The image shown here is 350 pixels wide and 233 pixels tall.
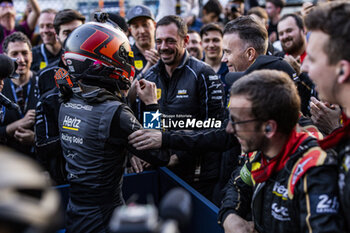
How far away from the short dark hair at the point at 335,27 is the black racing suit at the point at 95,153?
1329 millimetres

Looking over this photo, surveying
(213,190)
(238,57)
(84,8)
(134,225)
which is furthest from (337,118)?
(84,8)

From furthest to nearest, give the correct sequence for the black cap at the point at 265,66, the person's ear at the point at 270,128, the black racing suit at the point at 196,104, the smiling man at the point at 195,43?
the smiling man at the point at 195,43, the black racing suit at the point at 196,104, the black cap at the point at 265,66, the person's ear at the point at 270,128

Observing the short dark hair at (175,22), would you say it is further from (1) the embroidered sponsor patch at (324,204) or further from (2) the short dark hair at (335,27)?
(1) the embroidered sponsor patch at (324,204)

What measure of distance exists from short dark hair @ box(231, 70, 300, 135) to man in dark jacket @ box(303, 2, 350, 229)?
23 cm

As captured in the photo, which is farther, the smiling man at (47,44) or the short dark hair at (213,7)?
the short dark hair at (213,7)

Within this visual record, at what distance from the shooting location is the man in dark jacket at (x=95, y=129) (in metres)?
2.30

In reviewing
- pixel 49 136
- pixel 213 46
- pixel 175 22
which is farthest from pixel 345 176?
pixel 213 46

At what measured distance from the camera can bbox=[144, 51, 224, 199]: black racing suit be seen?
371cm

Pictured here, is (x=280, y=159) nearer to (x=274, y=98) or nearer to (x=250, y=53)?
(x=274, y=98)

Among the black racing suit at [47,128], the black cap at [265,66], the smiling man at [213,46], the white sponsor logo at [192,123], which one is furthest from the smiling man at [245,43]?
the smiling man at [213,46]

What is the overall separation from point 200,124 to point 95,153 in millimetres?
1723

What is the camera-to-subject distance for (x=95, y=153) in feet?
7.57

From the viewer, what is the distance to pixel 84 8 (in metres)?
11.6

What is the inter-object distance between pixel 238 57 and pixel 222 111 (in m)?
0.91
